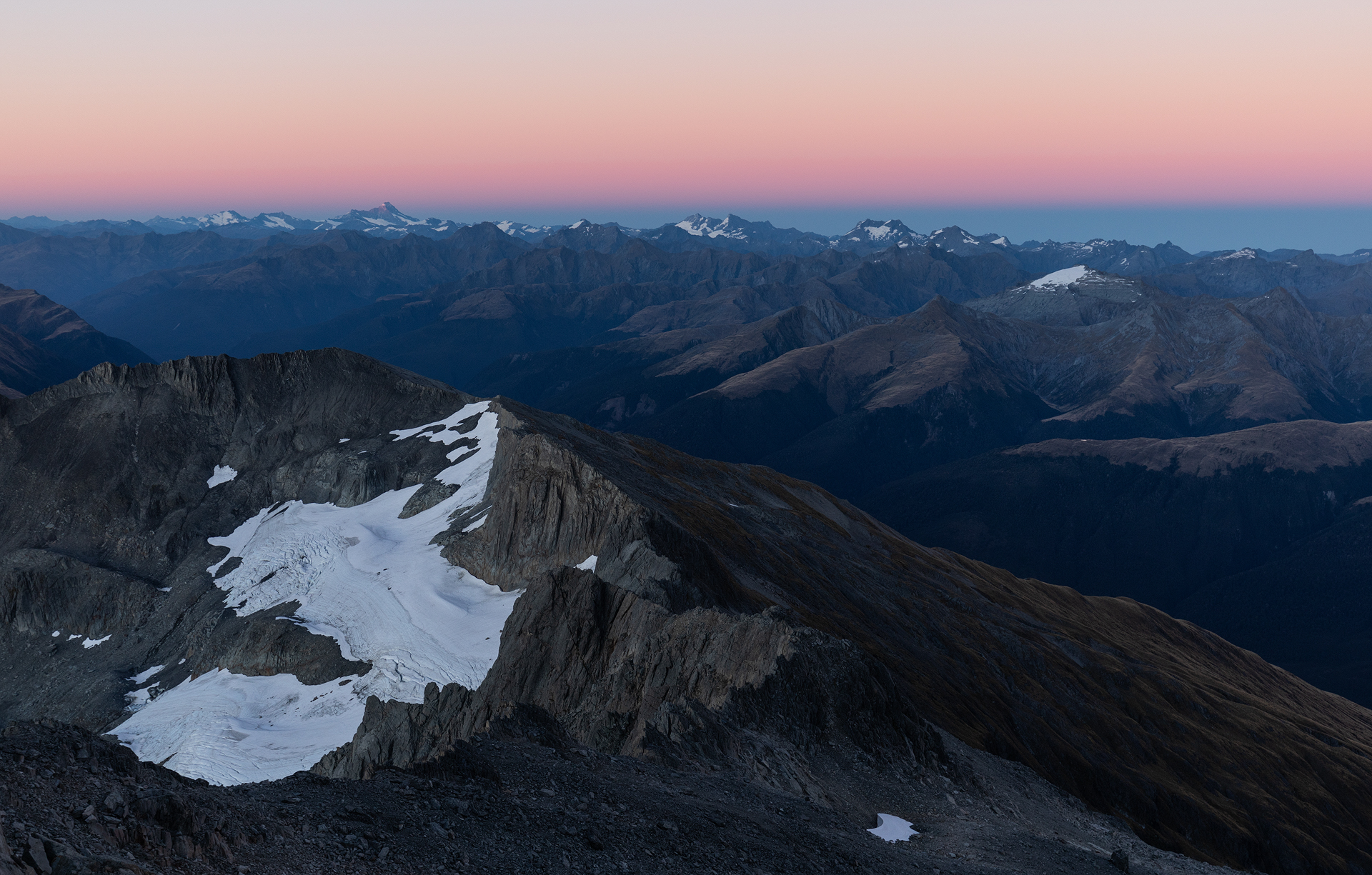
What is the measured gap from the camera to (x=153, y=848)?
62.4ft

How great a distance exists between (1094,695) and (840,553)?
36.2 m

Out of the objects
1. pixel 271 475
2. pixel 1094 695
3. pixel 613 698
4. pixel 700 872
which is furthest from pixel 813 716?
pixel 271 475

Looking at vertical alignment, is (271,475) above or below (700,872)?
below

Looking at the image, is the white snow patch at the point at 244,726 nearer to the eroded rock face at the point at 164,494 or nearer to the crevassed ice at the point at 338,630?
the crevassed ice at the point at 338,630

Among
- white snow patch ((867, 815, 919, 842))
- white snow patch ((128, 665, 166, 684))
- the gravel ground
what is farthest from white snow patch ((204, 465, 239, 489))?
white snow patch ((867, 815, 919, 842))

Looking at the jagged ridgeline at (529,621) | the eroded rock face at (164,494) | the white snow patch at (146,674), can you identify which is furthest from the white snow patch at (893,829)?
the white snow patch at (146,674)

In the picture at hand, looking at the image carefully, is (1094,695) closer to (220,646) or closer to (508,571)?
(508,571)

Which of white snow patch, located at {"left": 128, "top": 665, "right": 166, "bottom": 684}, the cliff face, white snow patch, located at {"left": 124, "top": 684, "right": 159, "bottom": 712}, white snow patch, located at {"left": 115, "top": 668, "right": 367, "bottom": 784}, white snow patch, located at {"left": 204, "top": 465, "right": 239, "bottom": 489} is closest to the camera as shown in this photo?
the cliff face

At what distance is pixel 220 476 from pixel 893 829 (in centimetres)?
11774

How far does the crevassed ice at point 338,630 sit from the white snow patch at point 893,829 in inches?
1355

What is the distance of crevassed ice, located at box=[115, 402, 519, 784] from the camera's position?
67875 mm

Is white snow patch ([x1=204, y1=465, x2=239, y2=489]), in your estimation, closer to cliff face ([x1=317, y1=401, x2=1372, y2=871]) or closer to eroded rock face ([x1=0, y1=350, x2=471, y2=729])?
eroded rock face ([x1=0, y1=350, x2=471, y2=729])

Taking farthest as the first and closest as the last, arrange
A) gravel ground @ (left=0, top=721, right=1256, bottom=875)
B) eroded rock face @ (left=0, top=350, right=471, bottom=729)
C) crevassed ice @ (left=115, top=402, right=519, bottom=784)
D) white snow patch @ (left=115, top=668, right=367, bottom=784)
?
1. eroded rock face @ (left=0, top=350, right=471, bottom=729)
2. crevassed ice @ (left=115, top=402, right=519, bottom=784)
3. white snow patch @ (left=115, top=668, right=367, bottom=784)
4. gravel ground @ (left=0, top=721, right=1256, bottom=875)

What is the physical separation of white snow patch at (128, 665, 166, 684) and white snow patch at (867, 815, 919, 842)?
82.4m
